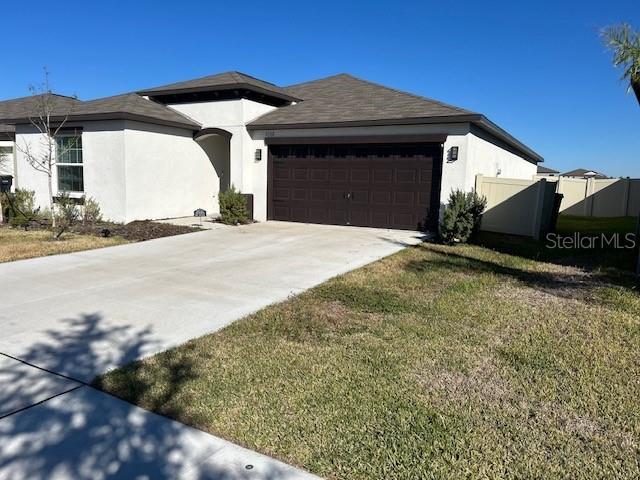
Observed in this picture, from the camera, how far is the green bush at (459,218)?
36.6 ft

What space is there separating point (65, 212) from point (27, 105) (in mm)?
11322

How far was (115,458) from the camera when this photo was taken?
2938 millimetres

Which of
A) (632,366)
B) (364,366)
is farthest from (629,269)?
(364,366)

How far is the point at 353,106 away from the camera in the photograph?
14.8 metres

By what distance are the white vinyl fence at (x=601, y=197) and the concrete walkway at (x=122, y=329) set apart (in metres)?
16.7

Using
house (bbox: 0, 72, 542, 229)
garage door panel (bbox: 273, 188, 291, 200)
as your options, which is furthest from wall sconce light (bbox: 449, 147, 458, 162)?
garage door panel (bbox: 273, 188, 291, 200)

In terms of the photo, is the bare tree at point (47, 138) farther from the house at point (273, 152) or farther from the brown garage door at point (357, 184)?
the brown garage door at point (357, 184)

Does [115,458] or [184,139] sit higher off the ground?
[184,139]

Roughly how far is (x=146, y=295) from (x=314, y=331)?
8.85 ft

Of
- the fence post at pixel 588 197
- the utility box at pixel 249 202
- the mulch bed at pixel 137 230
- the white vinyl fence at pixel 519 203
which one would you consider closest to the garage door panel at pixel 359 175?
the white vinyl fence at pixel 519 203

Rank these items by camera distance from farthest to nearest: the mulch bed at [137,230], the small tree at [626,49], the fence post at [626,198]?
the fence post at [626,198] → the mulch bed at [137,230] → the small tree at [626,49]

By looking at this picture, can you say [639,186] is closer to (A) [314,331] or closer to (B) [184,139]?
(B) [184,139]

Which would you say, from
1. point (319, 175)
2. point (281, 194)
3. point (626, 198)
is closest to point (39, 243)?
point (281, 194)

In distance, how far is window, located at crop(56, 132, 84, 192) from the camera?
565 inches
